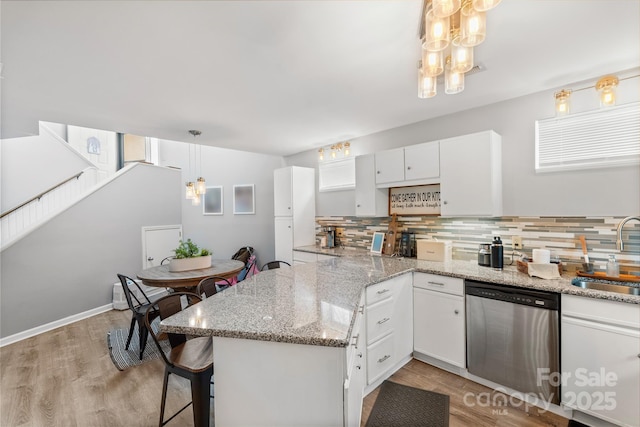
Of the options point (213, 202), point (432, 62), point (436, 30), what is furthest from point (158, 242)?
point (436, 30)

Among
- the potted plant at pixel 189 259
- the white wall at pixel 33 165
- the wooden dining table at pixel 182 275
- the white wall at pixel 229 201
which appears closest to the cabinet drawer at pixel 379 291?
the wooden dining table at pixel 182 275

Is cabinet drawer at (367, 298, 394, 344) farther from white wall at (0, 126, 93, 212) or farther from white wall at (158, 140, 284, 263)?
white wall at (0, 126, 93, 212)

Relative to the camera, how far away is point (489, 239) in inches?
112

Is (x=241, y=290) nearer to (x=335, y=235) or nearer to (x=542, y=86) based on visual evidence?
(x=335, y=235)

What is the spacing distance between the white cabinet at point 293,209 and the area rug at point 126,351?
2.07 meters

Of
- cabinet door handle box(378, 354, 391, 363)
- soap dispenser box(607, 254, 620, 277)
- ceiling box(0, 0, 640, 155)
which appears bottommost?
cabinet door handle box(378, 354, 391, 363)

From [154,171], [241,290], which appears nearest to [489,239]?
[241,290]

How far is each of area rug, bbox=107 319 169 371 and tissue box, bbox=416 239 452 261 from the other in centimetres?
287

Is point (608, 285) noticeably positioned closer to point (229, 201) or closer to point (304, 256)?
point (304, 256)

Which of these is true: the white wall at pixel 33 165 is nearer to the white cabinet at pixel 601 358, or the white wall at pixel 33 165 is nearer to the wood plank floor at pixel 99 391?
the wood plank floor at pixel 99 391

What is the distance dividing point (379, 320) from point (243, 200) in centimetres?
472

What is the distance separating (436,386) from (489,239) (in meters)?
1.49

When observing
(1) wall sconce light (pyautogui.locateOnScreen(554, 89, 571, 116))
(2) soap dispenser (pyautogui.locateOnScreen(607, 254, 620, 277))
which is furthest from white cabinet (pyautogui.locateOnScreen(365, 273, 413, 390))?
(1) wall sconce light (pyautogui.locateOnScreen(554, 89, 571, 116))

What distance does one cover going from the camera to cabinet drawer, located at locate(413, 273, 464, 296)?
95.5 inches
